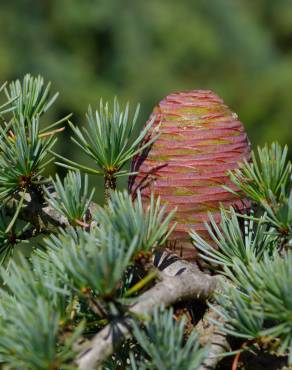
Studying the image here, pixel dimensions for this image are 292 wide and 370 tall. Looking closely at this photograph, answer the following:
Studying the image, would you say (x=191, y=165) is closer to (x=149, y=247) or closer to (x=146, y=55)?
(x=149, y=247)

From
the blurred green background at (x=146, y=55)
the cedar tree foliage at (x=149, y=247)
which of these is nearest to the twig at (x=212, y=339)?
the cedar tree foliage at (x=149, y=247)

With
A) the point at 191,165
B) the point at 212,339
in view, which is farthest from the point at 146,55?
the point at 212,339

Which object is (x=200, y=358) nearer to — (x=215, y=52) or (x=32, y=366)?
(x=32, y=366)

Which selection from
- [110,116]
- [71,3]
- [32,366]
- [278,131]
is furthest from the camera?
[278,131]

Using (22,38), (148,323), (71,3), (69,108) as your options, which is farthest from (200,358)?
(71,3)

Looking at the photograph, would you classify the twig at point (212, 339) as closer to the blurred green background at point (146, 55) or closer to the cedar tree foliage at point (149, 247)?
the cedar tree foliage at point (149, 247)
